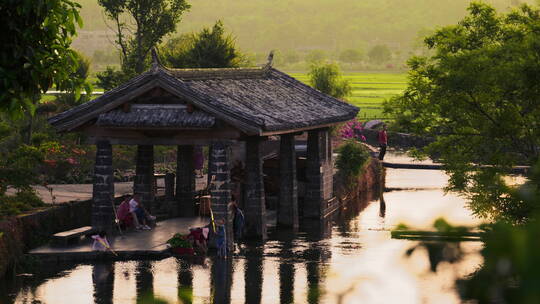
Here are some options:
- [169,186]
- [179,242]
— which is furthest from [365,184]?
[179,242]

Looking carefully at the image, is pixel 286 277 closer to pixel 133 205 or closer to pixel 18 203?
pixel 133 205

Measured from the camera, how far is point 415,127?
2566cm

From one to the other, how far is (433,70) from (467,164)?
2.80m

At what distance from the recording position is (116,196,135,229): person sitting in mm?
29734

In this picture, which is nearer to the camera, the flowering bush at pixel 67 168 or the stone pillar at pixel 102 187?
the stone pillar at pixel 102 187

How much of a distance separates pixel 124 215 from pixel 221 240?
4.59 m

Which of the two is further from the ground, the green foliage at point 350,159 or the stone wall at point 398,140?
the stone wall at point 398,140

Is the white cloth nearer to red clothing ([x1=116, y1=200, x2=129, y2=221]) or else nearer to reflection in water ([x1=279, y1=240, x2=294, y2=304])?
red clothing ([x1=116, y1=200, x2=129, y2=221])

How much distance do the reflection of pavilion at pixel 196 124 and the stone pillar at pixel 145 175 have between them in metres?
0.03

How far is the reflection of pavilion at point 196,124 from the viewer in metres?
26.7

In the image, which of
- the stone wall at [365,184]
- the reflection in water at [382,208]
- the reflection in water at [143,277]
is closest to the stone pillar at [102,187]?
the reflection in water at [143,277]

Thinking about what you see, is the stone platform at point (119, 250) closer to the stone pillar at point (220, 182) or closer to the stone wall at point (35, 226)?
the stone wall at point (35, 226)

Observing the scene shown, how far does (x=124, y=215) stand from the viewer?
1176 inches

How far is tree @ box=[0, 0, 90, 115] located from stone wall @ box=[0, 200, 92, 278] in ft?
37.0
